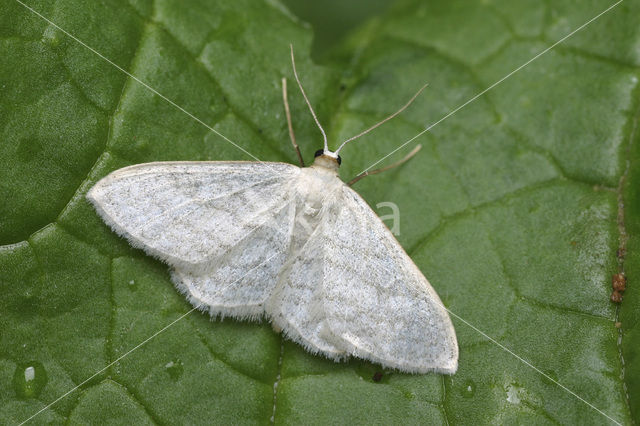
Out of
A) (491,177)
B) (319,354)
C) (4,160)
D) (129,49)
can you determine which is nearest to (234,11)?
(129,49)

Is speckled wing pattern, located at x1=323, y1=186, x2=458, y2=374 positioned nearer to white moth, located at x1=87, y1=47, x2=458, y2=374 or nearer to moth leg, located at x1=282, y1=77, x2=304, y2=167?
white moth, located at x1=87, y1=47, x2=458, y2=374

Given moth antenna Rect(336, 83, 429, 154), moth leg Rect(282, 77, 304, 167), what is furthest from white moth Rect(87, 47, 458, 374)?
moth antenna Rect(336, 83, 429, 154)

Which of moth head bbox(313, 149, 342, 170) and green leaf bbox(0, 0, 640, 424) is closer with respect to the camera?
green leaf bbox(0, 0, 640, 424)

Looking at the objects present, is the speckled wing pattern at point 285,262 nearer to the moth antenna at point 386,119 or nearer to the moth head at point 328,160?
the moth head at point 328,160

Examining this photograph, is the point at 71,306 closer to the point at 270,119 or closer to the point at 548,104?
the point at 270,119

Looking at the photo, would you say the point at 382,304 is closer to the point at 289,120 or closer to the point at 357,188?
the point at 357,188

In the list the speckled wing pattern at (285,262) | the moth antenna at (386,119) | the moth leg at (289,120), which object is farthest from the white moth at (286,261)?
the moth antenna at (386,119)

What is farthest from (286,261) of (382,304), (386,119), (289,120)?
(386,119)
